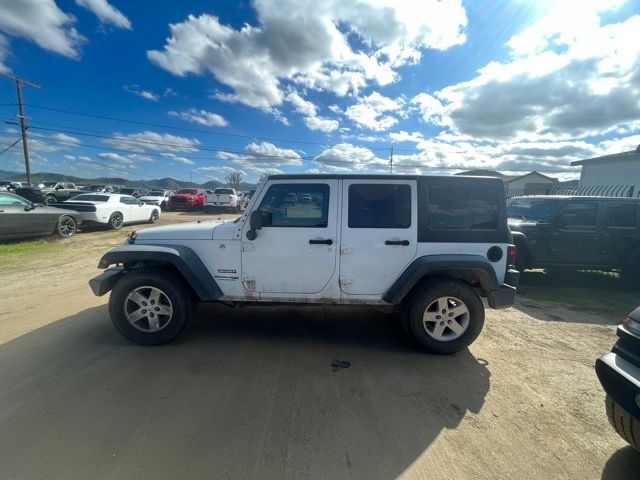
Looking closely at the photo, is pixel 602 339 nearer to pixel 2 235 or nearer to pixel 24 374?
pixel 24 374

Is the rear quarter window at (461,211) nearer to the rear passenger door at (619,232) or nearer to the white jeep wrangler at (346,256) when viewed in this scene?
the white jeep wrangler at (346,256)

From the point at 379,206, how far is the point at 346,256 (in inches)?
26.7

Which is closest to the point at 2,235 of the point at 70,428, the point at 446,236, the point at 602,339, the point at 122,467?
the point at 70,428

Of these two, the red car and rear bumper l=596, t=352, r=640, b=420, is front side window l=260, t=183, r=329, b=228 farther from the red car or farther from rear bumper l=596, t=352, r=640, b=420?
the red car

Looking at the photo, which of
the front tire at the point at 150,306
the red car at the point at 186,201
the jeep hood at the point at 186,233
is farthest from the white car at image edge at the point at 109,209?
the front tire at the point at 150,306

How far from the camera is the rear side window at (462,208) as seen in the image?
3275 mm

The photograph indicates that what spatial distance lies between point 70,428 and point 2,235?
30.2 feet

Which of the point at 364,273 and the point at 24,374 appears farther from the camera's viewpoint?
the point at 364,273

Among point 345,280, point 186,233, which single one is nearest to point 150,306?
point 186,233

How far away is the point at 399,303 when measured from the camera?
3424mm

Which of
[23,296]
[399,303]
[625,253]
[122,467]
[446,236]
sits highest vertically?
[446,236]

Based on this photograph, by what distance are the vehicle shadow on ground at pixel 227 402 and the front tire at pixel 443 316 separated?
189 millimetres

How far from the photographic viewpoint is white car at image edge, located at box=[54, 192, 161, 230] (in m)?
11.0

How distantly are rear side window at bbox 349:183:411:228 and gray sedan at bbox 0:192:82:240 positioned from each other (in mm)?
→ 10160
